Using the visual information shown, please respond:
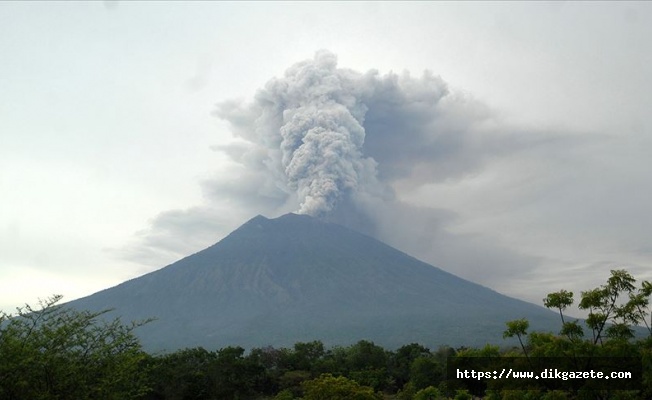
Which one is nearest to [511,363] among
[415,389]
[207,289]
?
[415,389]

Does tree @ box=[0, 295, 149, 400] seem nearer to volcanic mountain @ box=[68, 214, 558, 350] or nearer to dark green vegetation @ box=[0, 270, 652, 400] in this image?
dark green vegetation @ box=[0, 270, 652, 400]

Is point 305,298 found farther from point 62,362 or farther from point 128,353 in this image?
point 62,362

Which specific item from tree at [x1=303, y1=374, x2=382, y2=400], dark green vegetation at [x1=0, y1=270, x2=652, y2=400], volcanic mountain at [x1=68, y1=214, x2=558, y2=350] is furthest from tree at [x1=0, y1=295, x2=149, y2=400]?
volcanic mountain at [x1=68, y1=214, x2=558, y2=350]

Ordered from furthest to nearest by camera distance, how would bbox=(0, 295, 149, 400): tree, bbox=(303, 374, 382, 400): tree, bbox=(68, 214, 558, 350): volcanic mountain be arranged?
bbox=(68, 214, 558, 350): volcanic mountain, bbox=(303, 374, 382, 400): tree, bbox=(0, 295, 149, 400): tree

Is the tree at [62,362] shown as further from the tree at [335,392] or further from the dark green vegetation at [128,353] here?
the tree at [335,392]

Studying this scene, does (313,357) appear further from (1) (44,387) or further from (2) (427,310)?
(2) (427,310)

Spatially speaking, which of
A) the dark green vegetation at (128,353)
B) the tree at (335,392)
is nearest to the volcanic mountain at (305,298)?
the tree at (335,392)

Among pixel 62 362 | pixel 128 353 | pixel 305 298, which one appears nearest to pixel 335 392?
pixel 128 353
